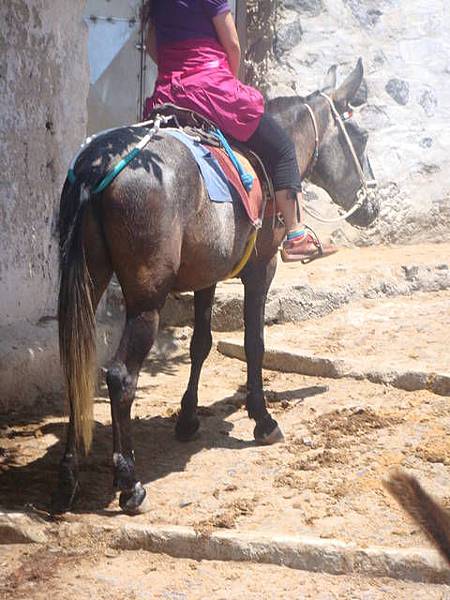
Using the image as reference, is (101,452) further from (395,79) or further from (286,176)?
(395,79)

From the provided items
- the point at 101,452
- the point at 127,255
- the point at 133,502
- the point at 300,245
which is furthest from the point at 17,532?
the point at 300,245

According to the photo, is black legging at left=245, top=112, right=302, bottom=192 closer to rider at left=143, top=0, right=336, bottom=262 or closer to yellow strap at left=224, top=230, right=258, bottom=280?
rider at left=143, top=0, right=336, bottom=262

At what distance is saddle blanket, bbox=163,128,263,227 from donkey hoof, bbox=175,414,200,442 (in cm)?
128

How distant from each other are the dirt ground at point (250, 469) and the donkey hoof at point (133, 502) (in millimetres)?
67

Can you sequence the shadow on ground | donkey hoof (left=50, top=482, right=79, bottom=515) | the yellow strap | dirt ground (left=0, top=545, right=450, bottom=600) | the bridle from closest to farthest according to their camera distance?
dirt ground (left=0, top=545, right=450, bottom=600), donkey hoof (left=50, top=482, right=79, bottom=515), the shadow on ground, the yellow strap, the bridle

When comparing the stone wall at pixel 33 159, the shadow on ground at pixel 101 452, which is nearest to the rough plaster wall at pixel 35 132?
the stone wall at pixel 33 159

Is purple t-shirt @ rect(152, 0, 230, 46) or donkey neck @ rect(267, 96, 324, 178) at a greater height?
purple t-shirt @ rect(152, 0, 230, 46)

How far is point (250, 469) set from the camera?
5.53 meters

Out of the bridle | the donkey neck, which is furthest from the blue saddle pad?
the bridle

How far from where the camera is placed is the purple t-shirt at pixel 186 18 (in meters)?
5.50

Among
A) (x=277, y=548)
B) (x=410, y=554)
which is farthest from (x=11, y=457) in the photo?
(x=410, y=554)

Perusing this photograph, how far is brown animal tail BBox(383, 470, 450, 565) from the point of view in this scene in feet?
8.47

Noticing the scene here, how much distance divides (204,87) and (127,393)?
5.88ft

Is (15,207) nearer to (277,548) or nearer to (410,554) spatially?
(277,548)
